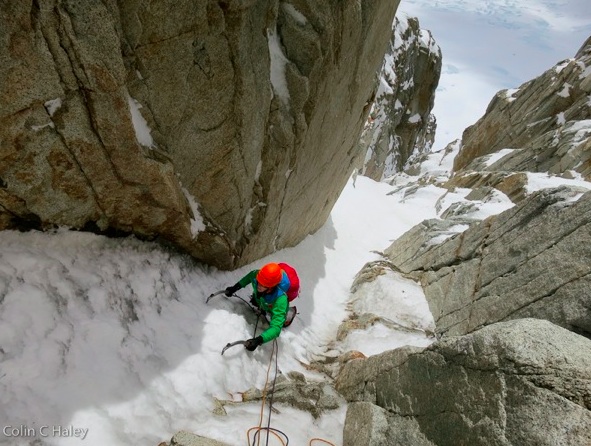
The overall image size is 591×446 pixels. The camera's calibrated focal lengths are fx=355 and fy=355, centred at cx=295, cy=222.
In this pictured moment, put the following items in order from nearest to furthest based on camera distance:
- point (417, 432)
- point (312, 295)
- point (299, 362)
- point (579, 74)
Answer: point (417, 432) < point (299, 362) < point (312, 295) < point (579, 74)

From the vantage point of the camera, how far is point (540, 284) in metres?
8.98

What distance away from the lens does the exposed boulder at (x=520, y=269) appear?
8.30 meters

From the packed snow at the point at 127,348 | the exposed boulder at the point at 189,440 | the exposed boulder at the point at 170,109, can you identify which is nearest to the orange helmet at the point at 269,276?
the packed snow at the point at 127,348

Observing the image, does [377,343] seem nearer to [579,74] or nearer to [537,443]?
[537,443]

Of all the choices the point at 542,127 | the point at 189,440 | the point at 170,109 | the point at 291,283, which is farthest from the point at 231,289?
the point at 542,127

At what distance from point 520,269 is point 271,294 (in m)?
6.96

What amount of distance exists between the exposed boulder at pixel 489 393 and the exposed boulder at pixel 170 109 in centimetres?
538

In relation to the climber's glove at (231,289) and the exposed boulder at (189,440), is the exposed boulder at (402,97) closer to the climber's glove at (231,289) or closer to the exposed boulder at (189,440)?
the climber's glove at (231,289)

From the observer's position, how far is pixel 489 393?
14.6 ft

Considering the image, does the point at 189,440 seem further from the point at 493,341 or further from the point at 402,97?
the point at 402,97

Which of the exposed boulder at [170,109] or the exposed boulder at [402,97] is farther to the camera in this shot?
the exposed boulder at [402,97]

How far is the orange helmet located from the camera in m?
7.96

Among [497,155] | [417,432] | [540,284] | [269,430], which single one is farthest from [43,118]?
[497,155]

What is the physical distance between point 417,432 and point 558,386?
6.81 feet
